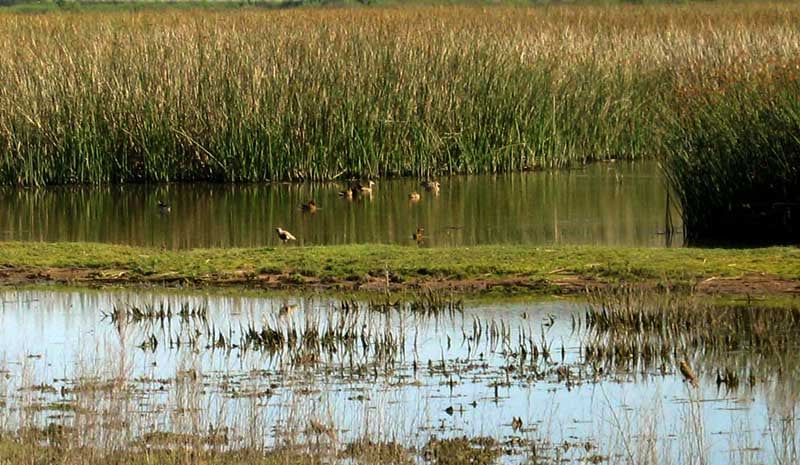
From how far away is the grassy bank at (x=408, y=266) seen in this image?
1248 cm

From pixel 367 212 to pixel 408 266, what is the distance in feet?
17.8

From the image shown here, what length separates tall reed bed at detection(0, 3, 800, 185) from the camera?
21734 mm

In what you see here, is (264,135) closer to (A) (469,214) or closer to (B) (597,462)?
(A) (469,214)

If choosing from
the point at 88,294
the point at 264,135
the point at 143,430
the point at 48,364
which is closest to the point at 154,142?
the point at 264,135

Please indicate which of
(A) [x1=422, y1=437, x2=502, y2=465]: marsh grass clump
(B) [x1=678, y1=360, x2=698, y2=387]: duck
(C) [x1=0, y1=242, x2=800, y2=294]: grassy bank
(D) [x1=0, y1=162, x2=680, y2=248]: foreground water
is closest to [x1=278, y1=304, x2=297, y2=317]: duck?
(C) [x1=0, y1=242, x2=800, y2=294]: grassy bank

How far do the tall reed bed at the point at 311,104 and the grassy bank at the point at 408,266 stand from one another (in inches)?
293

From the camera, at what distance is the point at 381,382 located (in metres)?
9.08

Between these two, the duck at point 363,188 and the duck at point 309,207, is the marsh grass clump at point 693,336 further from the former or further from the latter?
the duck at point 363,188

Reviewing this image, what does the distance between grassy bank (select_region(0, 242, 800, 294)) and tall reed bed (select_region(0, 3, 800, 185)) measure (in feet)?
24.4

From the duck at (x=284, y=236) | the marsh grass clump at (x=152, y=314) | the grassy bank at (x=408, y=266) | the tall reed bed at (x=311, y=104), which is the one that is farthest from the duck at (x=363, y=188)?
the marsh grass clump at (x=152, y=314)

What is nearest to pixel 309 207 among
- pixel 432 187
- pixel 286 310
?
pixel 432 187

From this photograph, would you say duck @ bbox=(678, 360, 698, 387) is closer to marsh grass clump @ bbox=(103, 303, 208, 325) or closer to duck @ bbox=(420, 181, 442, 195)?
marsh grass clump @ bbox=(103, 303, 208, 325)

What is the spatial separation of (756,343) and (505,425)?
2604mm

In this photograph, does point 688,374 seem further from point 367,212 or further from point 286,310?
point 367,212
